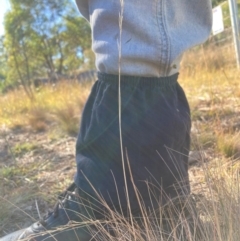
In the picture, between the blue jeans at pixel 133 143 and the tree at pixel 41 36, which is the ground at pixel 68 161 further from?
the tree at pixel 41 36

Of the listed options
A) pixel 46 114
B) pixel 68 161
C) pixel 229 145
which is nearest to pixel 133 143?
pixel 229 145

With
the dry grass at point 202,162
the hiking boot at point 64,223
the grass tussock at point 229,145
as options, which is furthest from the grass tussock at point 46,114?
the hiking boot at point 64,223

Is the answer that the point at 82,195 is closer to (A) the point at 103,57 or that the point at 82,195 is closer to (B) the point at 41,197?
(A) the point at 103,57

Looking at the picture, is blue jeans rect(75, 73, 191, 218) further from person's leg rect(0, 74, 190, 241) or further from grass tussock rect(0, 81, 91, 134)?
grass tussock rect(0, 81, 91, 134)

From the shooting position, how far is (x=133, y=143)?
2.49 ft

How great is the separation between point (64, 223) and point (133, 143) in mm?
188

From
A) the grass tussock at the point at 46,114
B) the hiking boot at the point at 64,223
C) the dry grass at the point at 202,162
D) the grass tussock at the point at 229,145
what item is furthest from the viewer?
the grass tussock at the point at 46,114

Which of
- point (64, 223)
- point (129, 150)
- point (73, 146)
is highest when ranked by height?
point (129, 150)

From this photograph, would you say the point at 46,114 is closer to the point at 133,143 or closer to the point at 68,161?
the point at 68,161

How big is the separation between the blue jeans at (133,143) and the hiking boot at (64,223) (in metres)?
0.03

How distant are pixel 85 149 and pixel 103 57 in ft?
0.53

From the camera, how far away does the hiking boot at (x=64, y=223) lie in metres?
0.78

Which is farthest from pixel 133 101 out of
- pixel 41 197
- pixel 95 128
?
pixel 41 197

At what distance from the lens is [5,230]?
1098 mm
